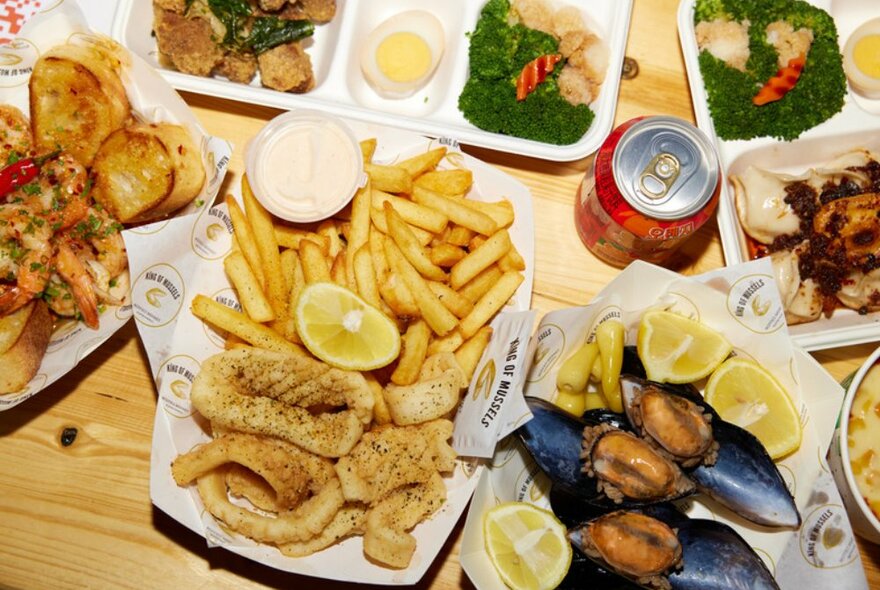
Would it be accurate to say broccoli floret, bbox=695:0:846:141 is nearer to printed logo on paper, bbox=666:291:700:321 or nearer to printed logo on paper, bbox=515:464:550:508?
printed logo on paper, bbox=666:291:700:321

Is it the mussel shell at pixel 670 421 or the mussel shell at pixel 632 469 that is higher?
the mussel shell at pixel 670 421

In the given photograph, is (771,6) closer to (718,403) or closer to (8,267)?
(718,403)

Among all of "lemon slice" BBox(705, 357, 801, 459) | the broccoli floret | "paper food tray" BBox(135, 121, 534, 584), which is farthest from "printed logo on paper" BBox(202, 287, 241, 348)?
the broccoli floret

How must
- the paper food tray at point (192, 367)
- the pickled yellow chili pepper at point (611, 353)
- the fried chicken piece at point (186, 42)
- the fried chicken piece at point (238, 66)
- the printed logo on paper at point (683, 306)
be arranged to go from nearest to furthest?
the paper food tray at point (192, 367) < the pickled yellow chili pepper at point (611, 353) < the printed logo on paper at point (683, 306) < the fried chicken piece at point (186, 42) < the fried chicken piece at point (238, 66)

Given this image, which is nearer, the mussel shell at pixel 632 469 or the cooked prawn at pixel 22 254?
the mussel shell at pixel 632 469

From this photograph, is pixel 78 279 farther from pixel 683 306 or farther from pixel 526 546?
pixel 683 306

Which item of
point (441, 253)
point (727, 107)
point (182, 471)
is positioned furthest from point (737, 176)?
point (182, 471)

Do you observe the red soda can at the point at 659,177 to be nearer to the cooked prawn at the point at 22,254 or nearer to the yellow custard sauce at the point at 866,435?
the yellow custard sauce at the point at 866,435

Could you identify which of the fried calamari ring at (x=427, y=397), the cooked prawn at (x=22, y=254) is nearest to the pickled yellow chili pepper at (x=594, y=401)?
the fried calamari ring at (x=427, y=397)
